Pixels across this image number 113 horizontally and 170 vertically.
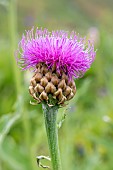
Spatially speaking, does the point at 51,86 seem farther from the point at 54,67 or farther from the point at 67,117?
the point at 67,117

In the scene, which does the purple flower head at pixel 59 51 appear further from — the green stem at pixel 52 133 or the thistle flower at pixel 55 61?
the green stem at pixel 52 133

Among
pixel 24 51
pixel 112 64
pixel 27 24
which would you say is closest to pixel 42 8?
pixel 27 24

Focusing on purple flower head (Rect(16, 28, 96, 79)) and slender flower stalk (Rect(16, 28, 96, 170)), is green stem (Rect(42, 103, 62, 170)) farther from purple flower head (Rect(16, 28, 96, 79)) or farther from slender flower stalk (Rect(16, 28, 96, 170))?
purple flower head (Rect(16, 28, 96, 79))

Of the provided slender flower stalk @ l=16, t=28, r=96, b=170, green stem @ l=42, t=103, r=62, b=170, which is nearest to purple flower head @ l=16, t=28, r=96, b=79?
slender flower stalk @ l=16, t=28, r=96, b=170

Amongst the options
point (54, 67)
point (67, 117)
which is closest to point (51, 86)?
point (54, 67)

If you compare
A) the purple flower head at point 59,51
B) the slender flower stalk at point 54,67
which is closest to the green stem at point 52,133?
the slender flower stalk at point 54,67

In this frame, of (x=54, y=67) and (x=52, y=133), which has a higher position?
(x=54, y=67)

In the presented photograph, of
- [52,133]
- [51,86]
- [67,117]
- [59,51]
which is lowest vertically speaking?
[67,117]
